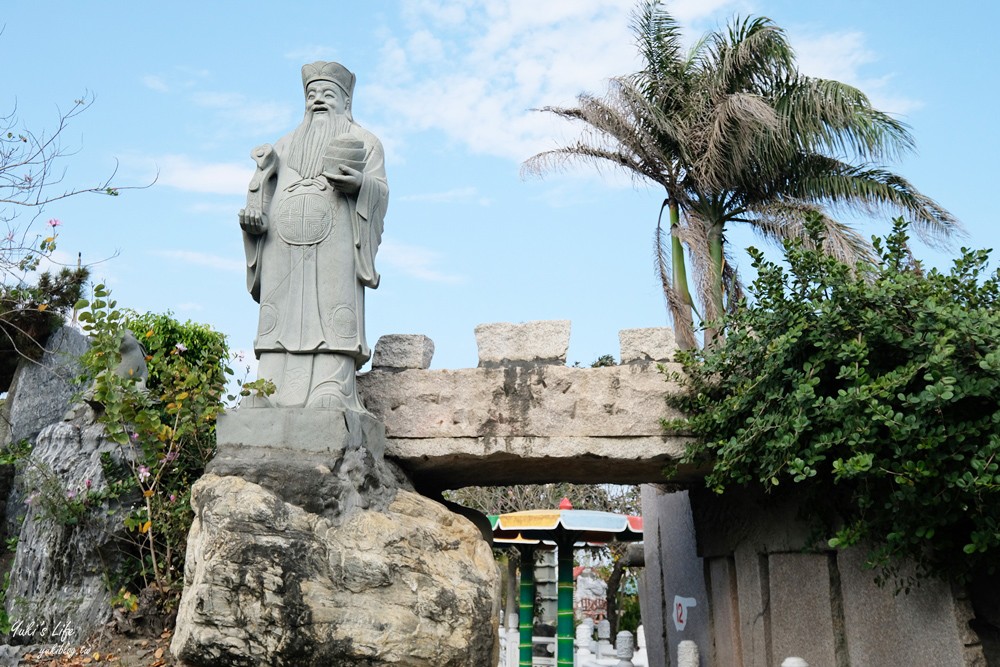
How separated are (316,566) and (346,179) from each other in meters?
2.43

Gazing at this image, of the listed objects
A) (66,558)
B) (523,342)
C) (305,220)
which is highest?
(305,220)

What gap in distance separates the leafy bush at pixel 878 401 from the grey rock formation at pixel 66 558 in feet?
13.9

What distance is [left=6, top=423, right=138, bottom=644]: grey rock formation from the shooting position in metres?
6.58

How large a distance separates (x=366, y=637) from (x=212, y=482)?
123 cm

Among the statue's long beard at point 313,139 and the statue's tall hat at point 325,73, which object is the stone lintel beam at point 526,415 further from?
the statue's tall hat at point 325,73

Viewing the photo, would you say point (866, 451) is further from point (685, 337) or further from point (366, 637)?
point (685, 337)

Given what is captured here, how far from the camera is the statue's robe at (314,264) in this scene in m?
5.77

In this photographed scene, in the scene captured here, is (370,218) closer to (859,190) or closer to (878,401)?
(878,401)

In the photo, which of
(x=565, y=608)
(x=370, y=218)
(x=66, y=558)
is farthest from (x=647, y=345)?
(x=565, y=608)

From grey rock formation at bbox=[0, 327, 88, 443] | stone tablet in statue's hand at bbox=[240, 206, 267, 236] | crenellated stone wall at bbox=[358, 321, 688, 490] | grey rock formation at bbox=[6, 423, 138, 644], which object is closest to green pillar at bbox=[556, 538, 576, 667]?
crenellated stone wall at bbox=[358, 321, 688, 490]

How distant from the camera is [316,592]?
4867 millimetres

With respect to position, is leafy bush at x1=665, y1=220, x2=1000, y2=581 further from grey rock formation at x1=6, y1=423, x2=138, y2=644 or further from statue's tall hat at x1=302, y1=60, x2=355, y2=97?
grey rock formation at x1=6, y1=423, x2=138, y2=644

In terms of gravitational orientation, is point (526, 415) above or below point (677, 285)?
below

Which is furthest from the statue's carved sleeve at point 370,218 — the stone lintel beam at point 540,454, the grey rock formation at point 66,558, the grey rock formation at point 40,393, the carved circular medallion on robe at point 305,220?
the grey rock formation at point 40,393
